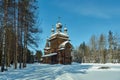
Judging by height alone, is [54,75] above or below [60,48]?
below

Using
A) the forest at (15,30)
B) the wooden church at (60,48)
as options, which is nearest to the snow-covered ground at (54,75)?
the forest at (15,30)

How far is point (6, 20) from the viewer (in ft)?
68.0

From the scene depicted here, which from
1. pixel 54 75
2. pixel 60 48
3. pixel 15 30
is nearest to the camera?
pixel 54 75

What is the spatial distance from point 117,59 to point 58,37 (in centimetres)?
3029

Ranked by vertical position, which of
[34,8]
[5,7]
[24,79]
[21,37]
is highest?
[34,8]

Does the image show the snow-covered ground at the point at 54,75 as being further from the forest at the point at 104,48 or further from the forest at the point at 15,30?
the forest at the point at 104,48

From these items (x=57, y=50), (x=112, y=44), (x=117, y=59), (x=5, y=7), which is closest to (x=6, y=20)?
(x=5, y=7)

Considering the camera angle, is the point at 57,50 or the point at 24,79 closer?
the point at 24,79

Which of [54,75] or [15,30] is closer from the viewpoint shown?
[54,75]

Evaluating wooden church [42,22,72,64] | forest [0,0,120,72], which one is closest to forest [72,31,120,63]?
wooden church [42,22,72,64]

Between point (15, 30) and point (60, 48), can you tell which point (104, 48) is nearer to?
point (60, 48)

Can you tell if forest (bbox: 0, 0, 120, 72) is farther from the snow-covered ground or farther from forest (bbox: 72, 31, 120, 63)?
forest (bbox: 72, 31, 120, 63)

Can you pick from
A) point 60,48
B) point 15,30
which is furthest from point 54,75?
point 60,48

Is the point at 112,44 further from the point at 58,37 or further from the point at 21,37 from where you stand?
the point at 21,37
